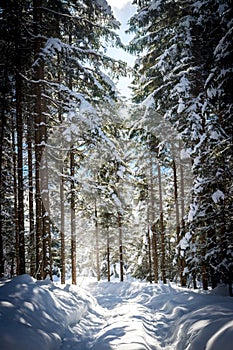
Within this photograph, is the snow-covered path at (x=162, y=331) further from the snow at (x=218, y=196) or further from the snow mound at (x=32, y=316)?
the snow at (x=218, y=196)

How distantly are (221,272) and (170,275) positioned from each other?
69.0ft

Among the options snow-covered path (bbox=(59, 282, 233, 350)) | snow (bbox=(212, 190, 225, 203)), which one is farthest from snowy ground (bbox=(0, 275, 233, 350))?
snow (bbox=(212, 190, 225, 203))

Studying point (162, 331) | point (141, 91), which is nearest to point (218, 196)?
point (162, 331)

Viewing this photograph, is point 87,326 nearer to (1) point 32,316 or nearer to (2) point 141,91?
(1) point 32,316

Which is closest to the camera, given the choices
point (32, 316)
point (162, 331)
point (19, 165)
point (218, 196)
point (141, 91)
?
point (32, 316)

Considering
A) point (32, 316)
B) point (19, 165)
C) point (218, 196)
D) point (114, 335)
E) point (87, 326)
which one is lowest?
point (87, 326)

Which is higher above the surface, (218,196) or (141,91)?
(141,91)

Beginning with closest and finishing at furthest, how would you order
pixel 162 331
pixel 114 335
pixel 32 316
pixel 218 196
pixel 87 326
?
pixel 32 316, pixel 114 335, pixel 162 331, pixel 87 326, pixel 218 196

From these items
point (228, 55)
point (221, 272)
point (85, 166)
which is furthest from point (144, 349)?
point (85, 166)

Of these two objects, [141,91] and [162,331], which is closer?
[162,331]

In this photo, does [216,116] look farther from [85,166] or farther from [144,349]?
[85,166]

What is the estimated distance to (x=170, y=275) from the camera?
27734 mm

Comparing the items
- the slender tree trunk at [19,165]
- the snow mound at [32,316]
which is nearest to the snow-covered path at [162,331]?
the snow mound at [32,316]

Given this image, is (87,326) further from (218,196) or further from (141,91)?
(141,91)
